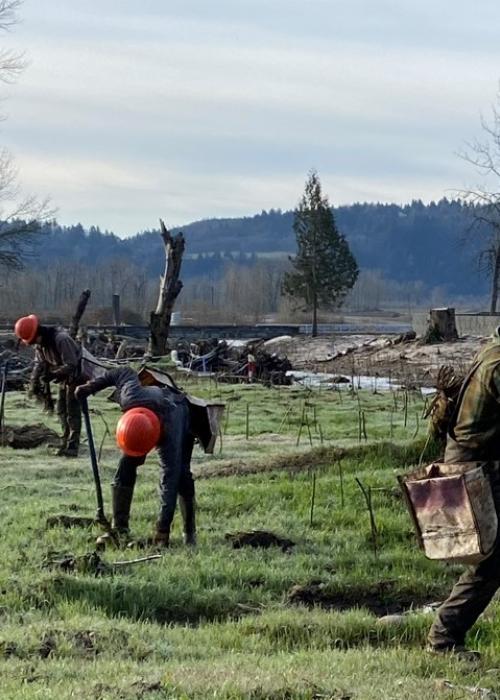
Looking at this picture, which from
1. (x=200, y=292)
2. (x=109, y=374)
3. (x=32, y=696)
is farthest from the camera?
(x=200, y=292)

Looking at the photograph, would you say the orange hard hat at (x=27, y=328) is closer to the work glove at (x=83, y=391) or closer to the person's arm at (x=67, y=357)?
the person's arm at (x=67, y=357)

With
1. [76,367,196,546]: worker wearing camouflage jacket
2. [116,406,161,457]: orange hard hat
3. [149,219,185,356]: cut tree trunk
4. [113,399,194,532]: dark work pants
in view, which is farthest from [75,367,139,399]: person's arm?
[149,219,185,356]: cut tree trunk

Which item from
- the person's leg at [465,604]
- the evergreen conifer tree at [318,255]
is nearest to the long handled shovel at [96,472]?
the person's leg at [465,604]

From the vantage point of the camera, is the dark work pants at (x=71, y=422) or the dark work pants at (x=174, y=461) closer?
the dark work pants at (x=174, y=461)

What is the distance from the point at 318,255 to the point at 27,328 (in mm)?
58226

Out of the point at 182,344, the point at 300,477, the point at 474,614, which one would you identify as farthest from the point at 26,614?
the point at 182,344

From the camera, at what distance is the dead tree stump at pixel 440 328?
3725cm

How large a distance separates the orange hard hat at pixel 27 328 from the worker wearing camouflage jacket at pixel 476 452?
6.85 metres

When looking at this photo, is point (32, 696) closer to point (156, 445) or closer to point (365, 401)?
point (156, 445)

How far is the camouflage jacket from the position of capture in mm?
6559

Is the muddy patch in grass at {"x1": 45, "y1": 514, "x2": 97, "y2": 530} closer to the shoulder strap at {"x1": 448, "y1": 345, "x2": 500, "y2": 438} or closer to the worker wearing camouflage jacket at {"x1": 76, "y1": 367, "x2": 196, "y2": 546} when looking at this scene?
the worker wearing camouflage jacket at {"x1": 76, "y1": 367, "x2": 196, "y2": 546}

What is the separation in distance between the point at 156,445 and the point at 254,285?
142m

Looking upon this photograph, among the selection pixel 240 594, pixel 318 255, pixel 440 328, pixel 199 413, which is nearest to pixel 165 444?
pixel 199 413

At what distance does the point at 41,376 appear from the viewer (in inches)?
562
